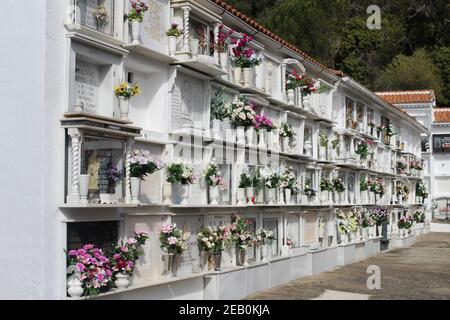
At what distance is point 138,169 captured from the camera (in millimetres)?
12852

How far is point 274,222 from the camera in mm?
21156

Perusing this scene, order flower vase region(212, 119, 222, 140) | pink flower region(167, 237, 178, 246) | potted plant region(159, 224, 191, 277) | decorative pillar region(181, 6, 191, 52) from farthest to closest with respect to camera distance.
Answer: flower vase region(212, 119, 222, 140), decorative pillar region(181, 6, 191, 52), potted plant region(159, 224, 191, 277), pink flower region(167, 237, 178, 246)

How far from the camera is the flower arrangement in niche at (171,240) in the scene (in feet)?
46.4

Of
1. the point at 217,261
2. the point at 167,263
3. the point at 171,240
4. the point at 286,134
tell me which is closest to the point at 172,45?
the point at 171,240

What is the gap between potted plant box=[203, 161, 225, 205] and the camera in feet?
52.9

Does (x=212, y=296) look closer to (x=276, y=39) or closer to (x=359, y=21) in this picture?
(x=276, y=39)

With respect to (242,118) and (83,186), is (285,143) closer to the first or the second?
(242,118)

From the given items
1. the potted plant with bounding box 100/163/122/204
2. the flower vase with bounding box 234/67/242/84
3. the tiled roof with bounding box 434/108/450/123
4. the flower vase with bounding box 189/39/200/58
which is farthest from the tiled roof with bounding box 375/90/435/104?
the potted plant with bounding box 100/163/122/204

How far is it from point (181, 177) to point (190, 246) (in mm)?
1892

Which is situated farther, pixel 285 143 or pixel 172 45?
pixel 285 143

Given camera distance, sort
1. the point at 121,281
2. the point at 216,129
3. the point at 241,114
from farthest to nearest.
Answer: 1. the point at 241,114
2. the point at 216,129
3. the point at 121,281

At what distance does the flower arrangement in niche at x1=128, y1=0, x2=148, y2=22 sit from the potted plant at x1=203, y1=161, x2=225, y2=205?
163 inches

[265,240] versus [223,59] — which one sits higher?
[223,59]

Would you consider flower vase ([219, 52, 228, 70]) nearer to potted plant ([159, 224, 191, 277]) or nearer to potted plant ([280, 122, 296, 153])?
potted plant ([159, 224, 191, 277])
